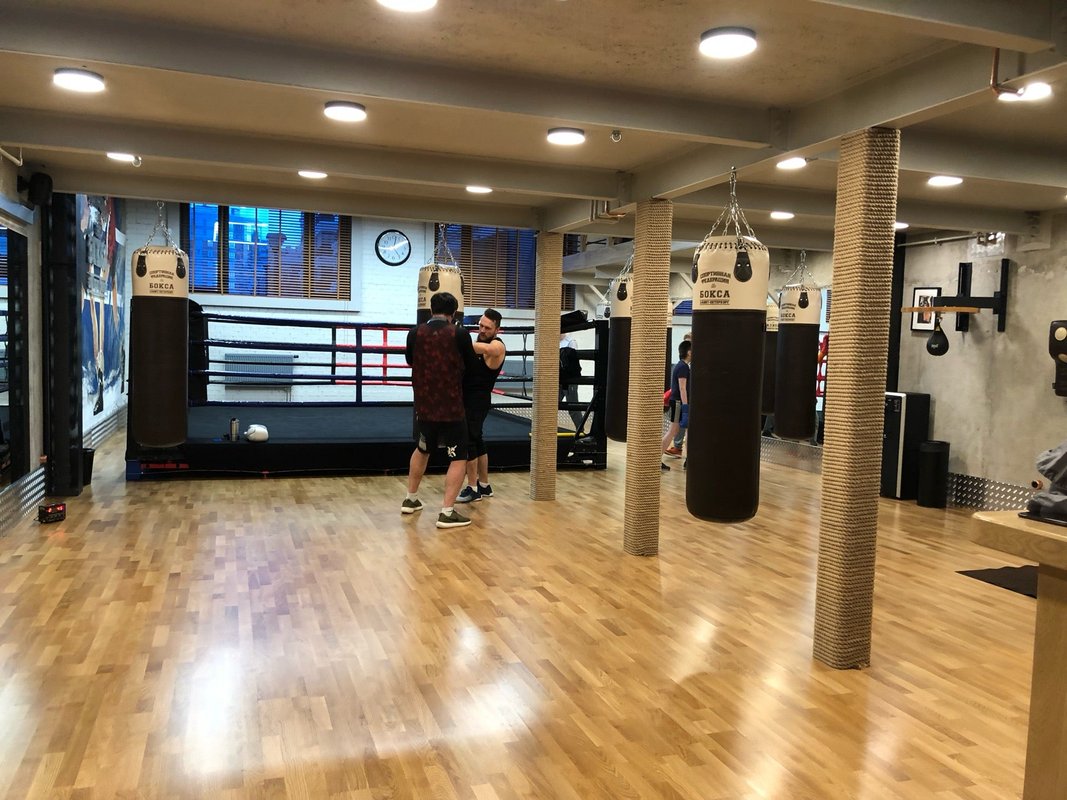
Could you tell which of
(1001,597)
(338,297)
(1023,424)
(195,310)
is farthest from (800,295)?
(338,297)

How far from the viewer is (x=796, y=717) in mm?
2748

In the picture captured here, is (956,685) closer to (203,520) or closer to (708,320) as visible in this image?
(708,320)

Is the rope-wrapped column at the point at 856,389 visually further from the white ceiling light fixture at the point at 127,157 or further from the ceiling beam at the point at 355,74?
the white ceiling light fixture at the point at 127,157

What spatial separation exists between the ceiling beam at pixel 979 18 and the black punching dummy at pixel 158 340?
9.75 feet

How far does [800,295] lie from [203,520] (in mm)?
4188

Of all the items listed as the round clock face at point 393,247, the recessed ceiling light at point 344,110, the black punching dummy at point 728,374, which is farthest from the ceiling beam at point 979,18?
the round clock face at point 393,247

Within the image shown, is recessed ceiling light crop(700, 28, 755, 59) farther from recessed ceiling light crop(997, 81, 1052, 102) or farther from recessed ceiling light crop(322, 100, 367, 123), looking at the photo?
recessed ceiling light crop(322, 100, 367, 123)

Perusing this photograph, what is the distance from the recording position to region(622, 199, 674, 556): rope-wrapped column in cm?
468

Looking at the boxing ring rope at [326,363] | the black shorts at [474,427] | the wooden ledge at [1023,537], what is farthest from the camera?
the boxing ring rope at [326,363]

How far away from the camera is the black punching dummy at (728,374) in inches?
121

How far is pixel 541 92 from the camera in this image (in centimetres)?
336

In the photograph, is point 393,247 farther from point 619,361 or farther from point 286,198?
point 619,361

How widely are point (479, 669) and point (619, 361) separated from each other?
265 centimetres

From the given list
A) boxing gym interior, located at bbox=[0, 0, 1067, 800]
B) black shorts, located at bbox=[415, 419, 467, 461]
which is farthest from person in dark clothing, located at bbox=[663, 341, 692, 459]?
black shorts, located at bbox=[415, 419, 467, 461]
